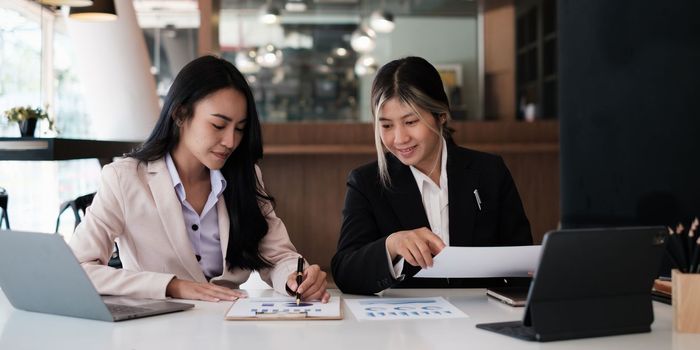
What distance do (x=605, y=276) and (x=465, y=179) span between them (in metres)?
0.93

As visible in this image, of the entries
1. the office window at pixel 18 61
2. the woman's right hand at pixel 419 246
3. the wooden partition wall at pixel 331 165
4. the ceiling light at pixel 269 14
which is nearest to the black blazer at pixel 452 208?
the woman's right hand at pixel 419 246

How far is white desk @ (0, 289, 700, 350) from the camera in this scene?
1421 millimetres

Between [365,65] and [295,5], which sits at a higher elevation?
[295,5]

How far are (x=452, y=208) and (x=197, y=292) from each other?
2.71 feet

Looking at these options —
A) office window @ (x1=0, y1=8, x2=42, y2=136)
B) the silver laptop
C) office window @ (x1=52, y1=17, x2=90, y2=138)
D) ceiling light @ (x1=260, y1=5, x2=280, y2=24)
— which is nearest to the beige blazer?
the silver laptop

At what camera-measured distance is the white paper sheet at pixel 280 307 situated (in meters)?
1.67

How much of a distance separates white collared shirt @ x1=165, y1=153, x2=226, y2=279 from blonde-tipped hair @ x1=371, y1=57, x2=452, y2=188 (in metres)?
0.48

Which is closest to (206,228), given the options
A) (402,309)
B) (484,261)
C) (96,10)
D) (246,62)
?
(402,309)

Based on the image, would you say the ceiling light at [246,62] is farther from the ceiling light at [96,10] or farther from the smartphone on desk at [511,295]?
the smartphone on desk at [511,295]

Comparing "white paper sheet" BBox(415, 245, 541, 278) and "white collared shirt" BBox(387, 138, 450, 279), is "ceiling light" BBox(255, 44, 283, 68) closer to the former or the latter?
"white collared shirt" BBox(387, 138, 450, 279)

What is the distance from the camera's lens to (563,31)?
4.77 meters

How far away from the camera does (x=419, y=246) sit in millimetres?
1808

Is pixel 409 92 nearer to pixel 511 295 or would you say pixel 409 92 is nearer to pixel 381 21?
pixel 511 295

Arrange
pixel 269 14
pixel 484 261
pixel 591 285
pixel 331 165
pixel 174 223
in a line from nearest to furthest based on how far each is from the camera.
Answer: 1. pixel 591 285
2. pixel 484 261
3. pixel 174 223
4. pixel 331 165
5. pixel 269 14
